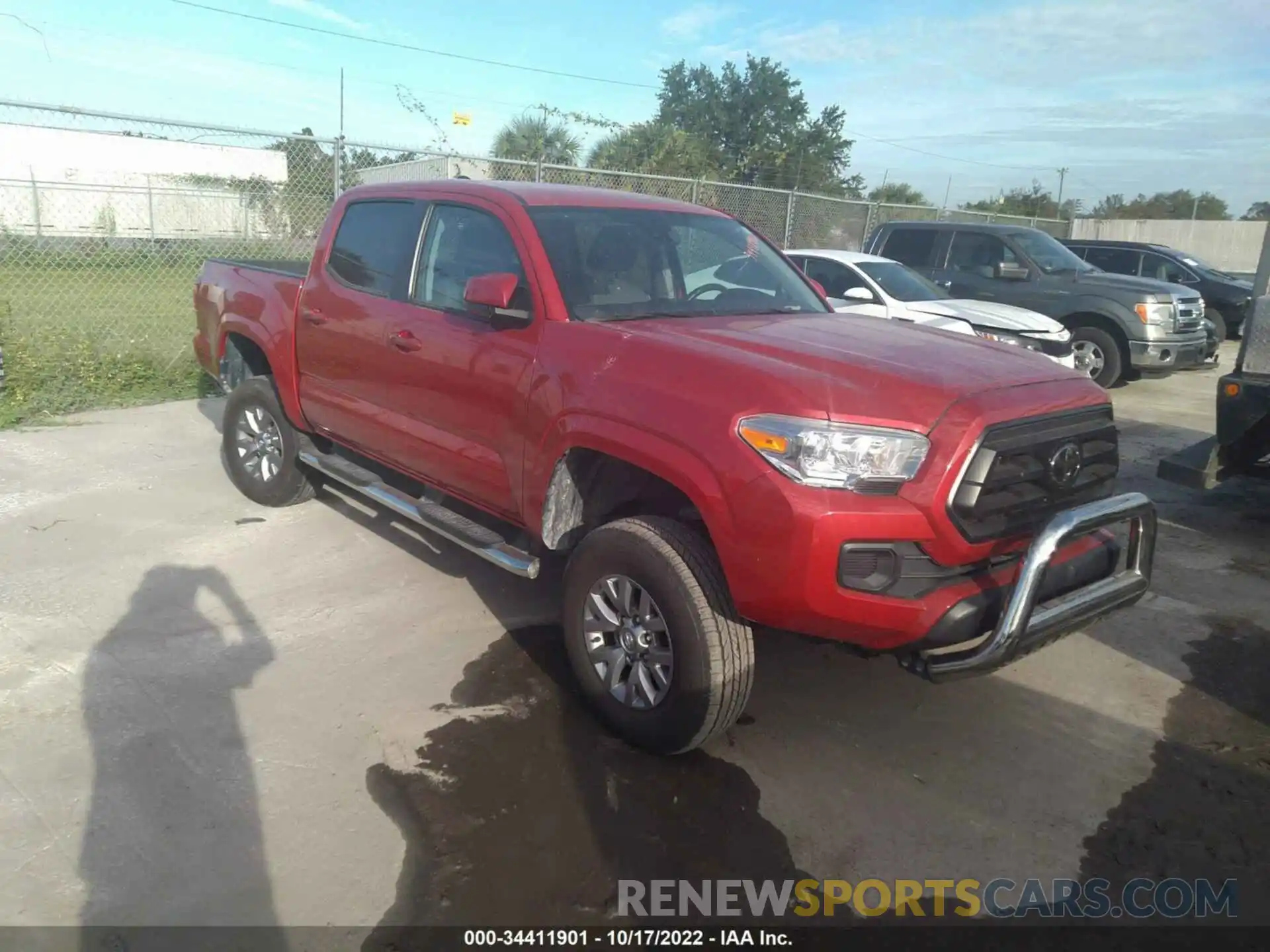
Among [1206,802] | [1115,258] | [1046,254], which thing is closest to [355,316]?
[1206,802]

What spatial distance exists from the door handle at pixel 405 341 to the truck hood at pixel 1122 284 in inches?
367

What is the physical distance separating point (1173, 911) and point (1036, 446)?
1437 millimetres

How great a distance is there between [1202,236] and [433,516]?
3307 cm

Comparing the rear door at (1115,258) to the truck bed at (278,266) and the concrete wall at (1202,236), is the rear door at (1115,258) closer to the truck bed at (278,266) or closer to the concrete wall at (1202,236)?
the truck bed at (278,266)

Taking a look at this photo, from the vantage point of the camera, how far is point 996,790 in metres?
3.29

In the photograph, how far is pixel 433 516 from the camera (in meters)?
4.33

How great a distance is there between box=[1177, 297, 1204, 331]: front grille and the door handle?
32.2 feet

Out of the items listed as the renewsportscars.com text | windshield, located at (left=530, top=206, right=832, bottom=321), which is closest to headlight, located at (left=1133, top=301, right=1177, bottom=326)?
windshield, located at (left=530, top=206, right=832, bottom=321)

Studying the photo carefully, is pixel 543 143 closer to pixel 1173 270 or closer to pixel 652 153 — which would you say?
pixel 652 153

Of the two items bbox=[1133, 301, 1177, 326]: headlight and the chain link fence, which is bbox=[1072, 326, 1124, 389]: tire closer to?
bbox=[1133, 301, 1177, 326]: headlight

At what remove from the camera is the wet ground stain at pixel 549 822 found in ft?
8.79

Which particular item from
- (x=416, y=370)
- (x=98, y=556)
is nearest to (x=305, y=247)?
(x=98, y=556)

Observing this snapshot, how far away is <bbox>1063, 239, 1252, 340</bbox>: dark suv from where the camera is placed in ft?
49.9

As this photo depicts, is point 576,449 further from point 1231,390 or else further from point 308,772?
point 1231,390
